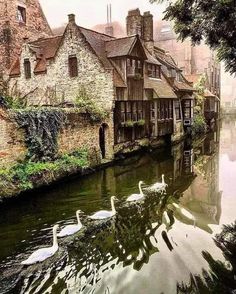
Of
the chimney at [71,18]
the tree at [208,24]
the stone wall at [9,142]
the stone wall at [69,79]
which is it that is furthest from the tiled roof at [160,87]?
the tree at [208,24]

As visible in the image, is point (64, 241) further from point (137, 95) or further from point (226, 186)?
point (137, 95)

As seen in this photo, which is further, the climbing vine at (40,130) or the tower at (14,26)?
the tower at (14,26)

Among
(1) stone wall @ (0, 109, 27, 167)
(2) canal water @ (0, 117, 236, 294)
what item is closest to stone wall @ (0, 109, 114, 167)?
(1) stone wall @ (0, 109, 27, 167)

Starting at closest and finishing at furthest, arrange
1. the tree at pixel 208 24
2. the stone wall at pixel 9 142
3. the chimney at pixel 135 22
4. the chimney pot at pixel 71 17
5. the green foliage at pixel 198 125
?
1. the tree at pixel 208 24
2. the stone wall at pixel 9 142
3. the chimney pot at pixel 71 17
4. the chimney at pixel 135 22
5. the green foliage at pixel 198 125

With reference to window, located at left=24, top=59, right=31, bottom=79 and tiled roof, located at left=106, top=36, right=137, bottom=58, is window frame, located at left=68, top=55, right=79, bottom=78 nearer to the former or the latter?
tiled roof, located at left=106, top=36, right=137, bottom=58

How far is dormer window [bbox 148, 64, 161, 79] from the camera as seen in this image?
24773 millimetres

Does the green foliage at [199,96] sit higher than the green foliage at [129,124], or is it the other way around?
the green foliage at [199,96]

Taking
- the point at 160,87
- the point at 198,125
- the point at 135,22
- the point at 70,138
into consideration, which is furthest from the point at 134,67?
the point at 198,125

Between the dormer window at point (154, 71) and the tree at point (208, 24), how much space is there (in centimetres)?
1608

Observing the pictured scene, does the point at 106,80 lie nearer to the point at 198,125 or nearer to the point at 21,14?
the point at 21,14

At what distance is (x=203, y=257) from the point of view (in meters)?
7.35

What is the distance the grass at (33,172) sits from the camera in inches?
486

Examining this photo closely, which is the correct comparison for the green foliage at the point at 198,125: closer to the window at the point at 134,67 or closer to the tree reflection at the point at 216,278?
the window at the point at 134,67

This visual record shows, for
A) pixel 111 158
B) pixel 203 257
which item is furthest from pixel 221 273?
pixel 111 158
